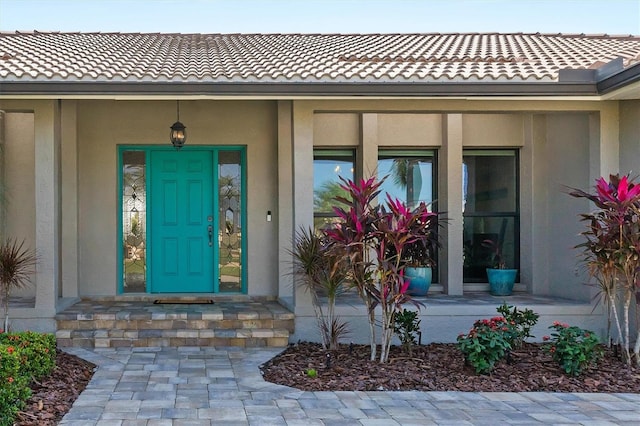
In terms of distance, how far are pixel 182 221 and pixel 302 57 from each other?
2966 mm

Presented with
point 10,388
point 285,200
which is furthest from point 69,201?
point 10,388

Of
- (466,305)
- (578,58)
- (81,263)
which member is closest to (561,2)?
(578,58)

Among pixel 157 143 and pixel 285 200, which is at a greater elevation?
pixel 157 143

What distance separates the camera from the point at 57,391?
5.39 metres

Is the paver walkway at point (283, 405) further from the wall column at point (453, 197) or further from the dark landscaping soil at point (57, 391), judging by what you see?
the wall column at point (453, 197)

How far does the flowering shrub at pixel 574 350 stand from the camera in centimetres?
598

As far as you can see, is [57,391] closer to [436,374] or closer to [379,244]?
[379,244]

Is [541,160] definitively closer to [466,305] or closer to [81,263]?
[466,305]

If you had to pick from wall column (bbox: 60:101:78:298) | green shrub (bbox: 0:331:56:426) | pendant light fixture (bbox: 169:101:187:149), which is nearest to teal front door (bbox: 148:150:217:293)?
pendant light fixture (bbox: 169:101:187:149)

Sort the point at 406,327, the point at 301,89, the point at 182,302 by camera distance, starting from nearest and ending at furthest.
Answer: the point at 406,327 → the point at 301,89 → the point at 182,302

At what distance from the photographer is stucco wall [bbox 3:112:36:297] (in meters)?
8.82

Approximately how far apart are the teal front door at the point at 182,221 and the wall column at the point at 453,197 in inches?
138

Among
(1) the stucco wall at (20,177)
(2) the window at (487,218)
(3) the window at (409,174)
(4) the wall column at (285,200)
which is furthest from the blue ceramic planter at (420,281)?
(1) the stucco wall at (20,177)

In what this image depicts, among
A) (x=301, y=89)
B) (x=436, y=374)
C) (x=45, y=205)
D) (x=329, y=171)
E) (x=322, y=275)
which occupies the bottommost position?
(x=436, y=374)
